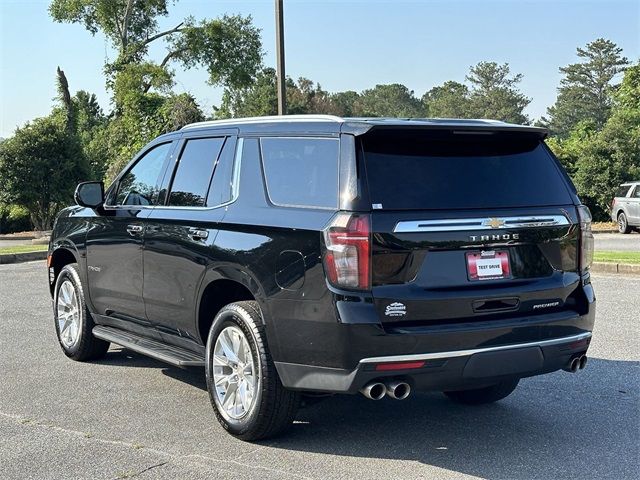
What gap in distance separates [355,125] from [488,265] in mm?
1073

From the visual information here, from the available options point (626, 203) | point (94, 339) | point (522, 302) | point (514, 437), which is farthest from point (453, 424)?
point (626, 203)

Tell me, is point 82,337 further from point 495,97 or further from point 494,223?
point 495,97

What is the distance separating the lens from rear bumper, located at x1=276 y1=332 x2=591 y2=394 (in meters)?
4.12

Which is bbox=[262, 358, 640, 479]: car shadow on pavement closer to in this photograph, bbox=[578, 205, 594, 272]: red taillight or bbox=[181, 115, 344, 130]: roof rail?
bbox=[578, 205, 594, 272]: red taillight

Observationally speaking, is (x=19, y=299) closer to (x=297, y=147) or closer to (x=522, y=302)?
(x=297, y=147)

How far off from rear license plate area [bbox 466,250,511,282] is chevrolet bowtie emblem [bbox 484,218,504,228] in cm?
14

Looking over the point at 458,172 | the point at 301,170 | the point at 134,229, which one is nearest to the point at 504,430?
the point at 458,172

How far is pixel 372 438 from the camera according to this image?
4840mm

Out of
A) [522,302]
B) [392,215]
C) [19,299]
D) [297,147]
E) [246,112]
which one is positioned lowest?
[19,299]

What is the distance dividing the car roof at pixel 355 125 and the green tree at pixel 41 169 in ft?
72.7

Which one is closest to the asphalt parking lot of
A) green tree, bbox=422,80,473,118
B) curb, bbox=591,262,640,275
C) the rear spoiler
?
the rear spoiler

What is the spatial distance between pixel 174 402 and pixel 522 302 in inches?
104

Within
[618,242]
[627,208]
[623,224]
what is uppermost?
[627,208]

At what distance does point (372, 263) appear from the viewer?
13.4 feet
